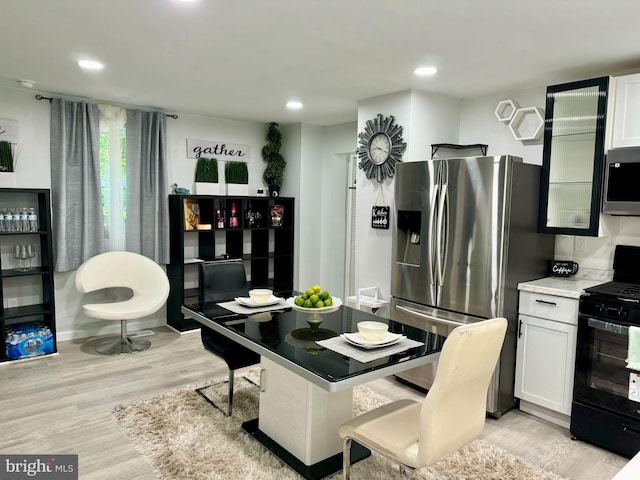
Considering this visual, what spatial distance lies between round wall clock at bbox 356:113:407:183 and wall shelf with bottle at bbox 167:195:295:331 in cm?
172

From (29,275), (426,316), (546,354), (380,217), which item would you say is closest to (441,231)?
(426,316)

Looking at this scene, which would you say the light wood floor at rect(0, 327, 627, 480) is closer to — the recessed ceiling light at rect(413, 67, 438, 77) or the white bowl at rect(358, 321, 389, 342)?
the white bowl at rect(358, 321, 389, 342)

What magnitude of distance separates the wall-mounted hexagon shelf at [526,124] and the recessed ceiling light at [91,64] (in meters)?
3.18

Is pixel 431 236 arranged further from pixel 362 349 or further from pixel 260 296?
pixel 362 349

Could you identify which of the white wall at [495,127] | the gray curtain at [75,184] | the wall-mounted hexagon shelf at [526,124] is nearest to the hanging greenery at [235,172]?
the gray curtain at [75,184]

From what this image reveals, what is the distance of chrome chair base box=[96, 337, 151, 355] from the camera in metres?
4.39

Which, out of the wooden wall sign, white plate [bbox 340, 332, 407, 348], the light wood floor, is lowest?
the light wood floor

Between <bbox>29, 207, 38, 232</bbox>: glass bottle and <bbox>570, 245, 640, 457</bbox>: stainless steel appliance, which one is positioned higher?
<bbox>29, 207, 38, 232</bbox>: glass bottle

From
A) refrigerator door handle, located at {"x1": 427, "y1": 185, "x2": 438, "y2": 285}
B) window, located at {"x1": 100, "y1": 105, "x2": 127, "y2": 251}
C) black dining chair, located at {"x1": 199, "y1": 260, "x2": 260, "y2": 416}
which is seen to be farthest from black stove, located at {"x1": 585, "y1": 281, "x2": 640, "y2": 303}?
window, located at {"x1": 100, "y1": 105, "x2": 127, "y2": 251}

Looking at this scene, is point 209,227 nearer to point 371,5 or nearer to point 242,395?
point 242,395

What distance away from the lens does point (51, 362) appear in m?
4.12

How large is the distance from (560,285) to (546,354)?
0.48m

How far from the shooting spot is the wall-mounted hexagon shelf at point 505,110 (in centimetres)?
374

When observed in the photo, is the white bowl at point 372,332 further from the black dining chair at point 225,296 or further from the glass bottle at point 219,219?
the glass bottle at point 219,219
